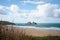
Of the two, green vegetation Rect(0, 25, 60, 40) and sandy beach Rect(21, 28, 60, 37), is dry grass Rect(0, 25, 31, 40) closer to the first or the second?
green vegetation Rect(0, 25, 60, 40)

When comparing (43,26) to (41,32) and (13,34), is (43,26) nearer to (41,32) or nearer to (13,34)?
(41,32)

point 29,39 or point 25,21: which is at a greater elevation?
point 25,21

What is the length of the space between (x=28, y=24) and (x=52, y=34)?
0.49 meters

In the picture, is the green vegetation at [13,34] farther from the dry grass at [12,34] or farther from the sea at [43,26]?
the sea at [43,26]

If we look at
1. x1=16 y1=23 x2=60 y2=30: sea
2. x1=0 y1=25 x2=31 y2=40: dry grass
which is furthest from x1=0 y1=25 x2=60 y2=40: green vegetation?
x1=16 y1=23 x2=60 y2=30: sea

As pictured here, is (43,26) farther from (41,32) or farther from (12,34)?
(12,34)

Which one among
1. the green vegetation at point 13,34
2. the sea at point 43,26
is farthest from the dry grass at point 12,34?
the sea at point 43,26

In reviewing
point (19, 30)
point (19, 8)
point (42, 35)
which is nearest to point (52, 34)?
point (42, 35)

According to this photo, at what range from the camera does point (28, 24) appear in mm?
2484

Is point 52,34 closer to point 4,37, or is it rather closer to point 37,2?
point 37,2

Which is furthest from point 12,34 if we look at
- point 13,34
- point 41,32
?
point 41,32

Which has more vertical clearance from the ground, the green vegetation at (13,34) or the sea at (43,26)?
the sea at (43,26)

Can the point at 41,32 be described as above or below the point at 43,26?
below

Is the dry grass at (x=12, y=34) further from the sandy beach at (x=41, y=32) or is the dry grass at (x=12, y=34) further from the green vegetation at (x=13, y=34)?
the sandy beach at (x=41, y=32)
